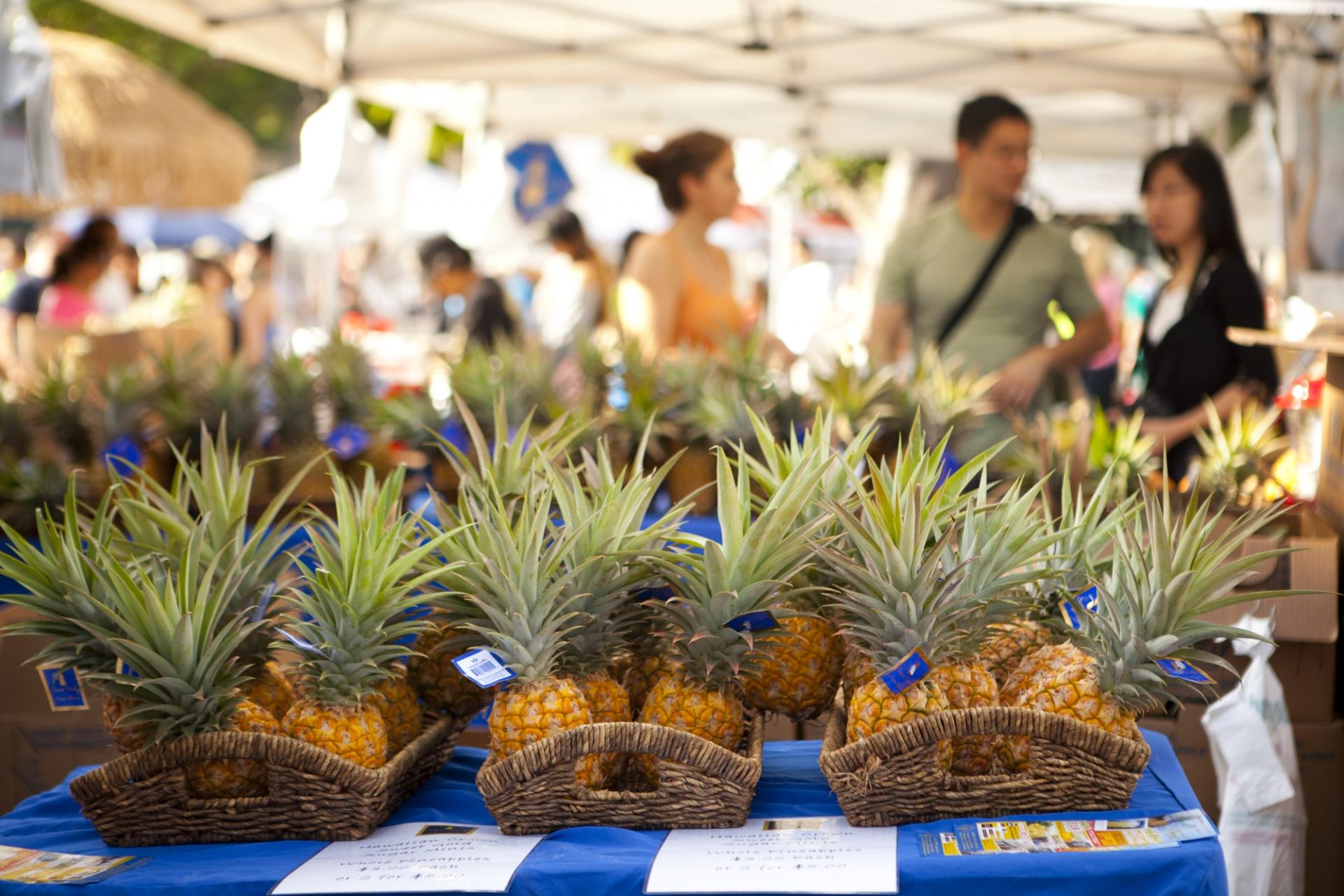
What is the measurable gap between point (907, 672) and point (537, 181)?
449 inches

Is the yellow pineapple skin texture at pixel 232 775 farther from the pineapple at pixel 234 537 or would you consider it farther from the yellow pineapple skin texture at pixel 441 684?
the yellow pineapple skin texture at pixel 441 684

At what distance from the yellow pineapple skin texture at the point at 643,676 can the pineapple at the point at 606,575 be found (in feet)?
0.16

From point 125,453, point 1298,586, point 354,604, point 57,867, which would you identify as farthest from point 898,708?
point 125,453

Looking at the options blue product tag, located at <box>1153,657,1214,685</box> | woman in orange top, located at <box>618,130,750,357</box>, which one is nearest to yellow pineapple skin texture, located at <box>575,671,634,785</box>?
blue product tag, located at <box>1153,657,1214,685</box>

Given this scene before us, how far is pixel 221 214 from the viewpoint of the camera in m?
22.9

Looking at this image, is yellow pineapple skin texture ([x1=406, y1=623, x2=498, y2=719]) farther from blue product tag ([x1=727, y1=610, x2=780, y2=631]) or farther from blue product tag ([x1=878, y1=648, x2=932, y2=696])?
blue product tag ([x1=878, y1=648, x2=932, y2=696])

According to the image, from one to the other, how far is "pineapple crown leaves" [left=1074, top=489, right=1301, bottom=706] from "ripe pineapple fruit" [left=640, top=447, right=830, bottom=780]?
0.47 meters

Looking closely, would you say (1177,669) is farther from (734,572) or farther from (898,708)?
Result: (734,572)

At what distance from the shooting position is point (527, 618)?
1.99 m

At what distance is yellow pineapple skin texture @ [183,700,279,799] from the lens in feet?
6.61

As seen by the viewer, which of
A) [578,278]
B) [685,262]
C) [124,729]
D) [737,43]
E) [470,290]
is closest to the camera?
[124,729]

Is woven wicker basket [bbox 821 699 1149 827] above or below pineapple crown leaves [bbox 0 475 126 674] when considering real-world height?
below

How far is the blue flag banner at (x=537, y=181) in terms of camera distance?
12750mm

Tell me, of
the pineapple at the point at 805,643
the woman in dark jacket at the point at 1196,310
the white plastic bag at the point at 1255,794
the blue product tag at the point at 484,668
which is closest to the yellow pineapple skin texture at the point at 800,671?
the pineapple at the point at 805,643
